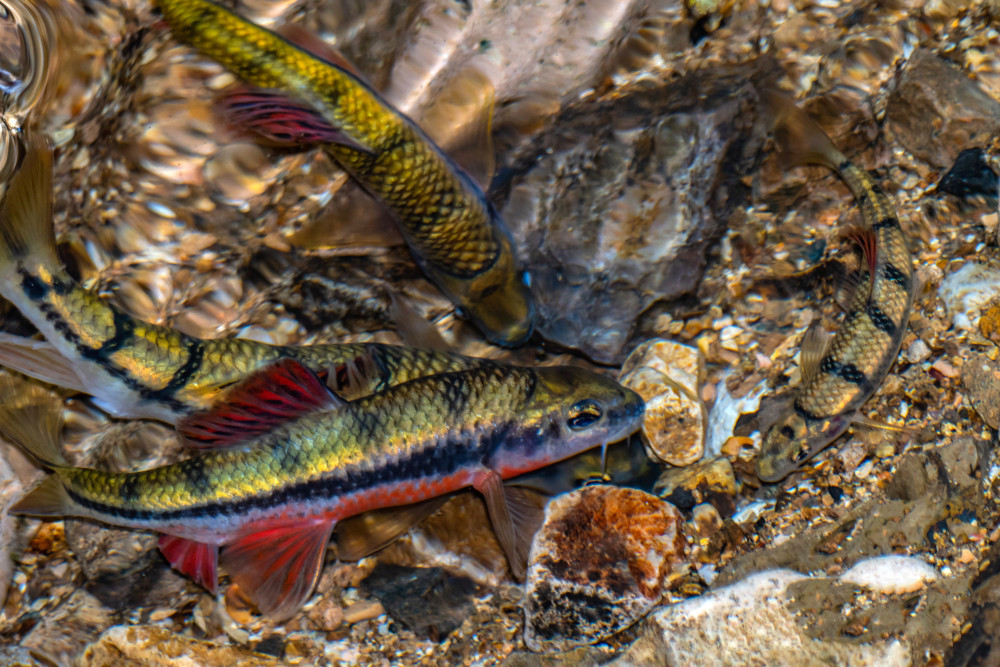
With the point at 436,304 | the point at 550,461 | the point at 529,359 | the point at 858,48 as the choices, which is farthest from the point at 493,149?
Result: the point at 858,48

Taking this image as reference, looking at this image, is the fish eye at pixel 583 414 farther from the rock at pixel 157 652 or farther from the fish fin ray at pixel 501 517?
the rock at pixel 157 652

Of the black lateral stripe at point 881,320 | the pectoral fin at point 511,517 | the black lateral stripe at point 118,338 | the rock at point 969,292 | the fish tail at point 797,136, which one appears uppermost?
the black lateral stripe at point 118,338

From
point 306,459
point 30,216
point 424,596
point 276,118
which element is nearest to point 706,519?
point 424,596

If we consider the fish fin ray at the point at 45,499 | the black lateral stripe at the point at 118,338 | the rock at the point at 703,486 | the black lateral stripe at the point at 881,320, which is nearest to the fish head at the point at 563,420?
the rock at the point at 703,486

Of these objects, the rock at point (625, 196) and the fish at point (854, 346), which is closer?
the fish at point (854, 346)

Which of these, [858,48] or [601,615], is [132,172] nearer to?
[601,615]

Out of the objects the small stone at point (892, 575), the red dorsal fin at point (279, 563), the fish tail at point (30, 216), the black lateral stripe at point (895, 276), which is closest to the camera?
the small stone at point (892, 575)

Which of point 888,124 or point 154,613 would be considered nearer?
point 154,613
